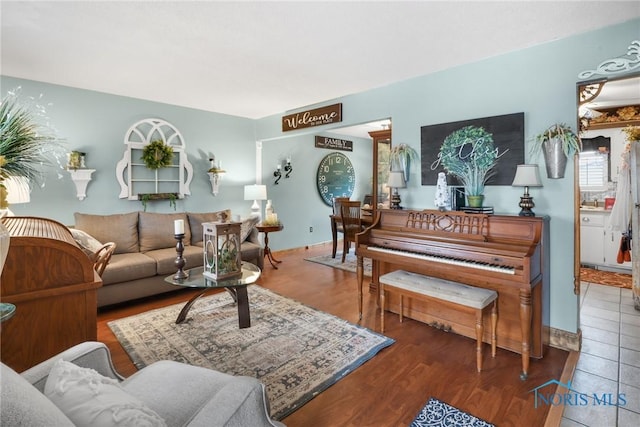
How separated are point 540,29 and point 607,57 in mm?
516

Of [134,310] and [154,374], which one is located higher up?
[154,374]

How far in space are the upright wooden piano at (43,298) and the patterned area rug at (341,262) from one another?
343cm

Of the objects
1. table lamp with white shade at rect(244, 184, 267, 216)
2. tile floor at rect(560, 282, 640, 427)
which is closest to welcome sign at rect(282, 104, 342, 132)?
table lamp with white shade at rect(244, 184, 267, 216)

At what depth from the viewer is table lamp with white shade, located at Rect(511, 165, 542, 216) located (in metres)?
2.52

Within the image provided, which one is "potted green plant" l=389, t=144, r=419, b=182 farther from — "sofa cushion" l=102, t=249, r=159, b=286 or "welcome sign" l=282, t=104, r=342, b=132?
"sofa cushion" l=102, t=249, r=159, b=286

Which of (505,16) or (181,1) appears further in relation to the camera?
(505,16)

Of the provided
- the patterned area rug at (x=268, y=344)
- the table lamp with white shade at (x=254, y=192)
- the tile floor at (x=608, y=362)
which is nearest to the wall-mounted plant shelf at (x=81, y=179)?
the patterned area rug at (x=268, y=344)

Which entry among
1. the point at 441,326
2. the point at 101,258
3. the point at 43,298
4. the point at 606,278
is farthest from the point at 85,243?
the point at 606,278

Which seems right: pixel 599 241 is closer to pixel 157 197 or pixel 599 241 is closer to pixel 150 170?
pixel 157 197

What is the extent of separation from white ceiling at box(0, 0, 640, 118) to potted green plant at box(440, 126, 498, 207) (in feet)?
2.23

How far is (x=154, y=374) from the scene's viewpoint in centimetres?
135

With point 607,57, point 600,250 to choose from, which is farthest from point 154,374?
point 600,250

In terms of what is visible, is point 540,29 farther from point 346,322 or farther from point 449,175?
point 346,322

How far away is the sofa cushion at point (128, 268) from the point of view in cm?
324
